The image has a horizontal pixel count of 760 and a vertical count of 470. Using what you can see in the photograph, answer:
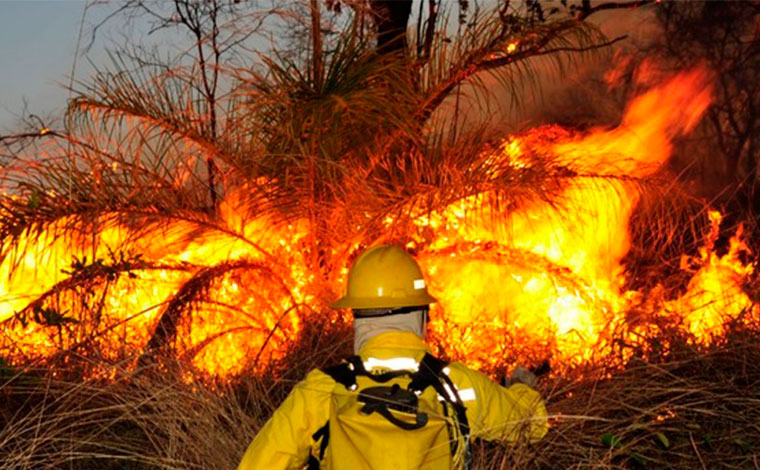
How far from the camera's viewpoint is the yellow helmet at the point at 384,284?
453cm

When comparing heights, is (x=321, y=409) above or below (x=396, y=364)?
below

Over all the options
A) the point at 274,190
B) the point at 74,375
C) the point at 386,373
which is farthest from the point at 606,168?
the point at 386,373

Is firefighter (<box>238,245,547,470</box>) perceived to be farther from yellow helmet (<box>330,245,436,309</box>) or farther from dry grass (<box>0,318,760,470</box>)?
dry grass (<box>0,318,760,470</box>)

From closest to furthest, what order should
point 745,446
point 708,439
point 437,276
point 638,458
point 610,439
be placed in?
point 610,439 < point 638,458 < point 708,439 < point 745,446 < point 437,276

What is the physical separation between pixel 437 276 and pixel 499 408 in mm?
3993

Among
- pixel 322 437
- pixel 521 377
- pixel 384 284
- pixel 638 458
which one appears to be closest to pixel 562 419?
pixel 638 458

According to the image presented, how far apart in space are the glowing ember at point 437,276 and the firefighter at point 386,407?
324 centimetres

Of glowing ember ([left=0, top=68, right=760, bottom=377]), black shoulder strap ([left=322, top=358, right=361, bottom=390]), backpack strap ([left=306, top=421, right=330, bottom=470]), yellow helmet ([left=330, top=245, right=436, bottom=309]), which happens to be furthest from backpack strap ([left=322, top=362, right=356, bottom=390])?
glowing ember ([left=0, top=68, right=760, bottom=377])

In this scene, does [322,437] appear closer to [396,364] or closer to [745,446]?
[396,364]

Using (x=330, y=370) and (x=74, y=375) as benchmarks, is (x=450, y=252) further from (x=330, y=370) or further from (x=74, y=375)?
(x=330, y=370)

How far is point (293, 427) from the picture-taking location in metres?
4.21

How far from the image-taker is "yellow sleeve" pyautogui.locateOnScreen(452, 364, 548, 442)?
431 centimetres

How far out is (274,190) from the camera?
8.26 meters

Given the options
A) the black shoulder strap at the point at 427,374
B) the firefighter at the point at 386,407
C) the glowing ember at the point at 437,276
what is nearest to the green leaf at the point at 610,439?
the firefighter at the point at 386,407
